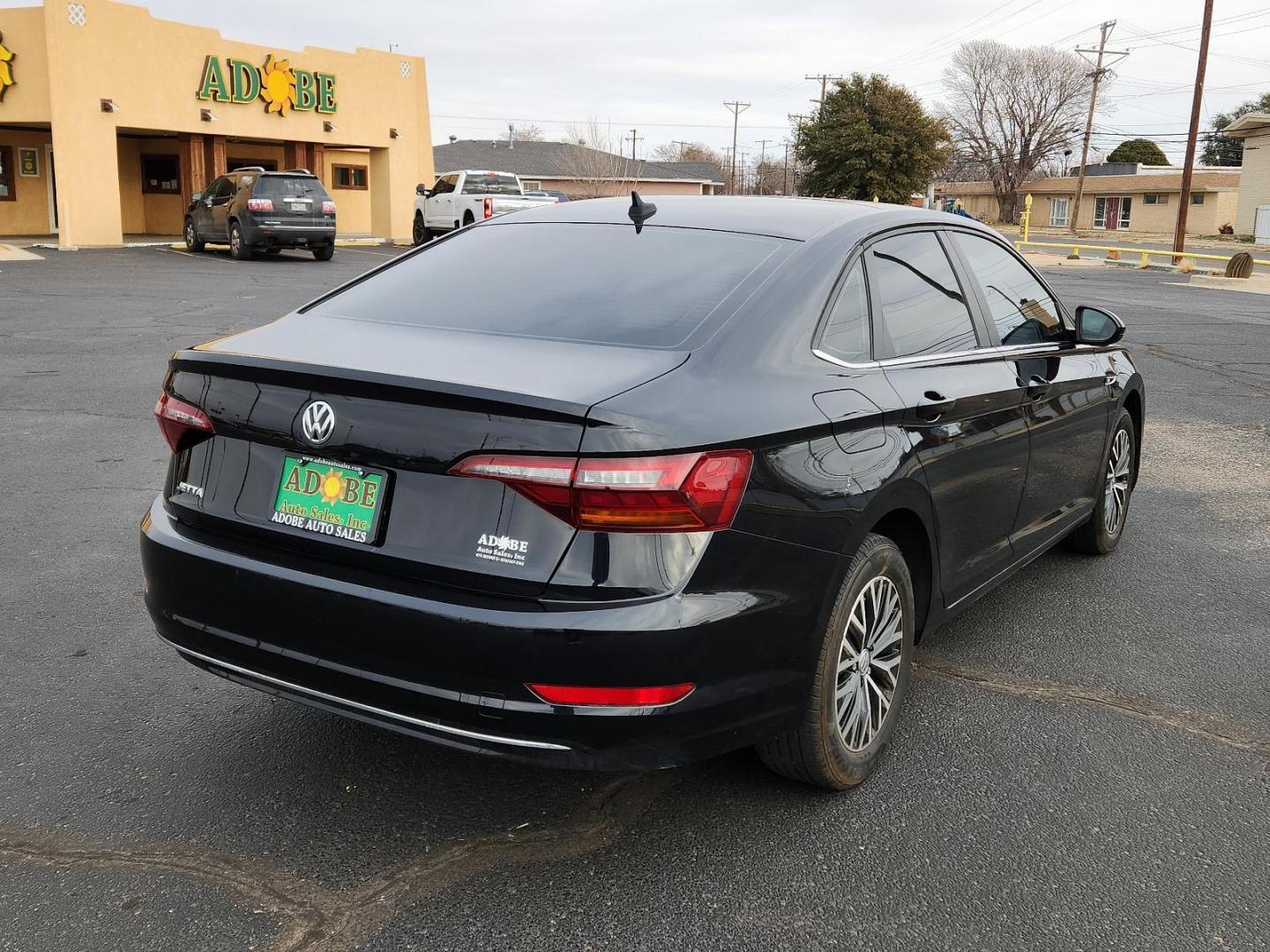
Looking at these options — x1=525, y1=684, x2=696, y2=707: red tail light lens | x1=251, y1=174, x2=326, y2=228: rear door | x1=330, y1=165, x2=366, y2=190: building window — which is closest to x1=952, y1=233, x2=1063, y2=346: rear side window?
x1=525, y1=684, x2=696, y2=707: red tail light lens

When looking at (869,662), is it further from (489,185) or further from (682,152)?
(682,152)

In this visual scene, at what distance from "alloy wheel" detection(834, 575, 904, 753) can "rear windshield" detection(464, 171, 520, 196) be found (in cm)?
2896

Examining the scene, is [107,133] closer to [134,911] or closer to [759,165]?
[134,911]

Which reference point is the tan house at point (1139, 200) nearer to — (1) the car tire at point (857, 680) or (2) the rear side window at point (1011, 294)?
(2) the rear side window at point (1011, 294)

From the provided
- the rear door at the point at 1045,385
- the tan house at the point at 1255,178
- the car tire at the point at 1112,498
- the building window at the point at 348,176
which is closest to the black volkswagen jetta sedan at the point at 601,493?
the rear door at the point at 1045,385

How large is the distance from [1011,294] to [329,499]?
2.92m

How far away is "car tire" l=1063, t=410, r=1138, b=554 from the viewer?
5.55 metres

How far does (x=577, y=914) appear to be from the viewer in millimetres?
2795

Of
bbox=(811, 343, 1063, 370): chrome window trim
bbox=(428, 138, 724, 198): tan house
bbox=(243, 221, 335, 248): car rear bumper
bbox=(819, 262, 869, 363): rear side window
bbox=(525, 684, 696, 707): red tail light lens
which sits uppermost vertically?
bbox=(428, 138, 724, 198): tan house

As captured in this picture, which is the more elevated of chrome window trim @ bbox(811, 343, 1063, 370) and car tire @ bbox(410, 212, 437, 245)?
chrome window trim @ bbox(811, 343, 1063, 370)

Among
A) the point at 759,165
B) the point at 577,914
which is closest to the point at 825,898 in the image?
the point at 577,914

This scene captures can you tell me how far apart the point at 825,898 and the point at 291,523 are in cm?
163

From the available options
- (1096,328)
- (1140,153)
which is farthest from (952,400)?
(1140,153)

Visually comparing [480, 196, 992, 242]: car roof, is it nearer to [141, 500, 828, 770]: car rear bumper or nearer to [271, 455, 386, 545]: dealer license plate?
[141, 500, 828, 770]: car rear bumper
